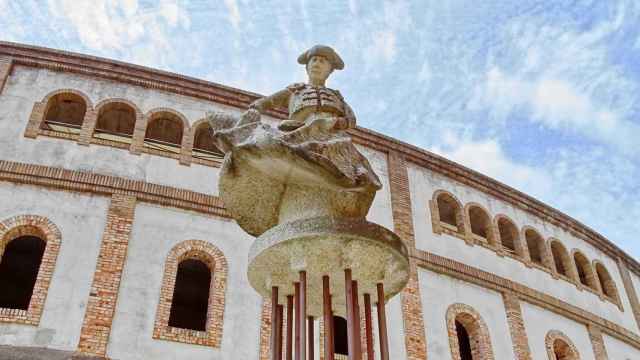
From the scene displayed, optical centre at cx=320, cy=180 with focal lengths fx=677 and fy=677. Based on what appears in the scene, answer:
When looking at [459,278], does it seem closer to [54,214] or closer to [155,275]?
[155,275]

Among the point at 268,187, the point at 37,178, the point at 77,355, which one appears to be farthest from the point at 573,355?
the point at 268,187

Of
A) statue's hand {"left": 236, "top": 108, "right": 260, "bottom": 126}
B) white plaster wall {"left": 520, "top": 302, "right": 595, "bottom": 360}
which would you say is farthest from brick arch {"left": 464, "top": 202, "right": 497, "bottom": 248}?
statue's hand {"left": 236, "top": 108, "right": 260, "bottom": 126}

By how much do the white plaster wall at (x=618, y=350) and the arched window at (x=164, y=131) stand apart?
39.5ft

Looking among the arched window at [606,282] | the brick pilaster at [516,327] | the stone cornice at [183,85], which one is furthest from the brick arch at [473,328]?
the arched window at [606,282]

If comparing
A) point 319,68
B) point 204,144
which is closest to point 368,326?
point 319,68

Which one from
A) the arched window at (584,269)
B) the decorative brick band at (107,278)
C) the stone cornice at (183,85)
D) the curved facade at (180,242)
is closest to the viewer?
the decorative brick band at (107,278)

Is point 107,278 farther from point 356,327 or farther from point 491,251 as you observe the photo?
point 491,251

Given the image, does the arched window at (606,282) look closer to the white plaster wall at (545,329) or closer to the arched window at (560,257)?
the arched window at (560,257)

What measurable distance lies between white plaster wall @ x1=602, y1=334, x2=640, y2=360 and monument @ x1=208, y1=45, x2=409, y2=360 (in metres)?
14.9

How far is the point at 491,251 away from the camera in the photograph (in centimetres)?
1648

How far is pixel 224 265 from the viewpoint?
1252 centimetres

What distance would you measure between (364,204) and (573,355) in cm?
1343

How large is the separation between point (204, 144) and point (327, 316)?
36.5 ft

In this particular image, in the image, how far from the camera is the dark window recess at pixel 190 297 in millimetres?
14977
